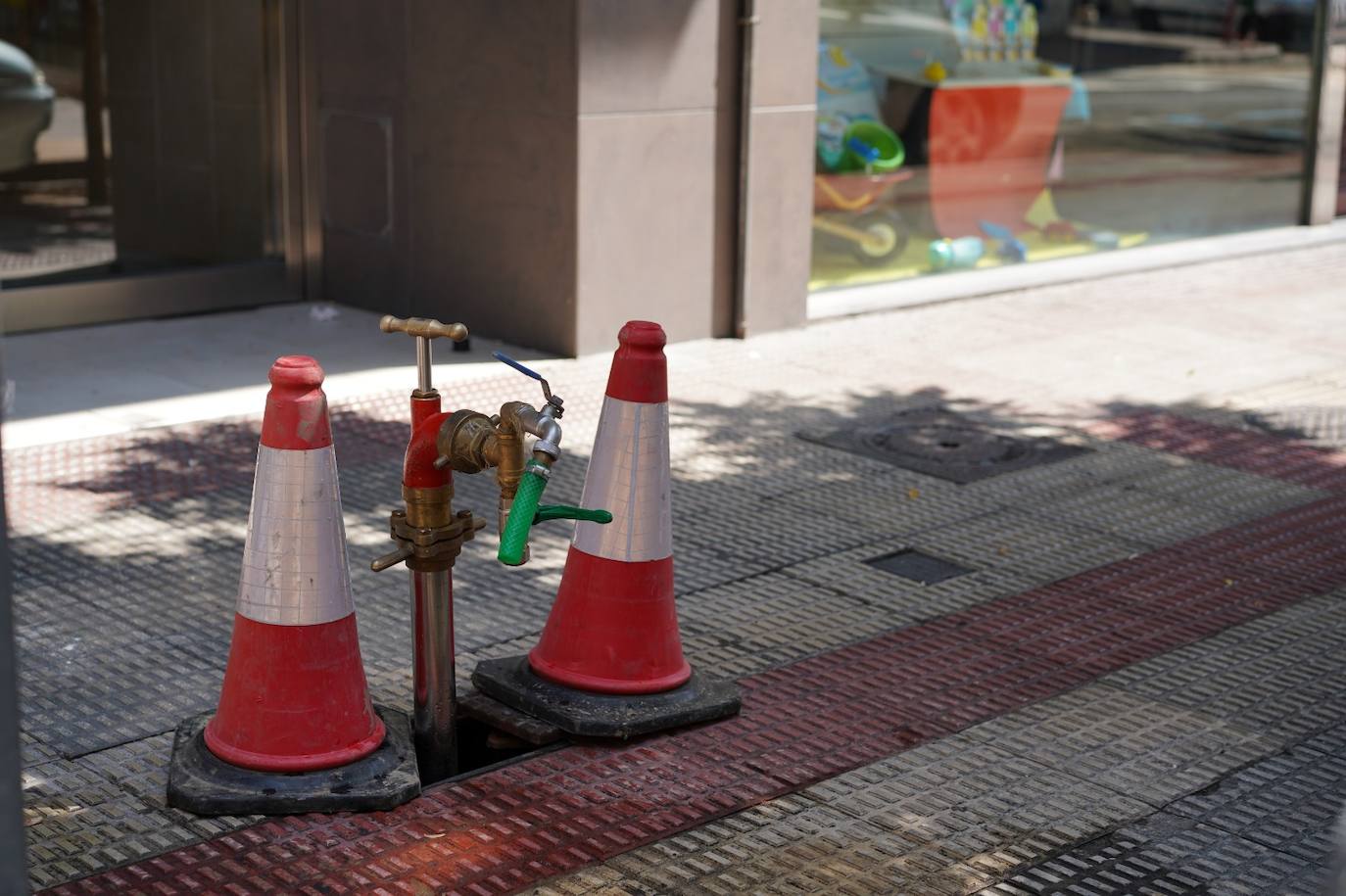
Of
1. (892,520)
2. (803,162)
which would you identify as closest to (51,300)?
(803,162)

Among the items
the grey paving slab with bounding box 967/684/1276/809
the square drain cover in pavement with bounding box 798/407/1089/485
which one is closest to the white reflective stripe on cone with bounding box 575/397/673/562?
the grey paving slab with bounding box 967/684/1276/809

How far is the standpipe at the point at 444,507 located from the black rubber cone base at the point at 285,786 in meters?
0.18

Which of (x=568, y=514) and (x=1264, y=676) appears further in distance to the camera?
(x=1264, y=676)

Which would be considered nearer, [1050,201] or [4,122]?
[4,122]

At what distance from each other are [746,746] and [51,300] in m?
6.04

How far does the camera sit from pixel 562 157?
8508 mm

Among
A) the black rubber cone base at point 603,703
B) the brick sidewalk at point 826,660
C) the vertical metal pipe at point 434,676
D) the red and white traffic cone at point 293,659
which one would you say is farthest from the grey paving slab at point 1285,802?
the red and white traffic cone at point 293,659

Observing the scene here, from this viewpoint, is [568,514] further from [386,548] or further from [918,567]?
[918,567]

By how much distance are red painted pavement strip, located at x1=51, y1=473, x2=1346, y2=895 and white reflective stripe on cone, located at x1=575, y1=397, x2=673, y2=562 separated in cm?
50

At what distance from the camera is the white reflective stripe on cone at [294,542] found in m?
3.87

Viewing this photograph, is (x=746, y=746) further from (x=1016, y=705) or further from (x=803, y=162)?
(x=803, y=162)

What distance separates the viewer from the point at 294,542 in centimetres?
388

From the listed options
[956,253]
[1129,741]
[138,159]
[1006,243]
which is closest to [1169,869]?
[1129,741]

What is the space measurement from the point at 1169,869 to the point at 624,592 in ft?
4.77
